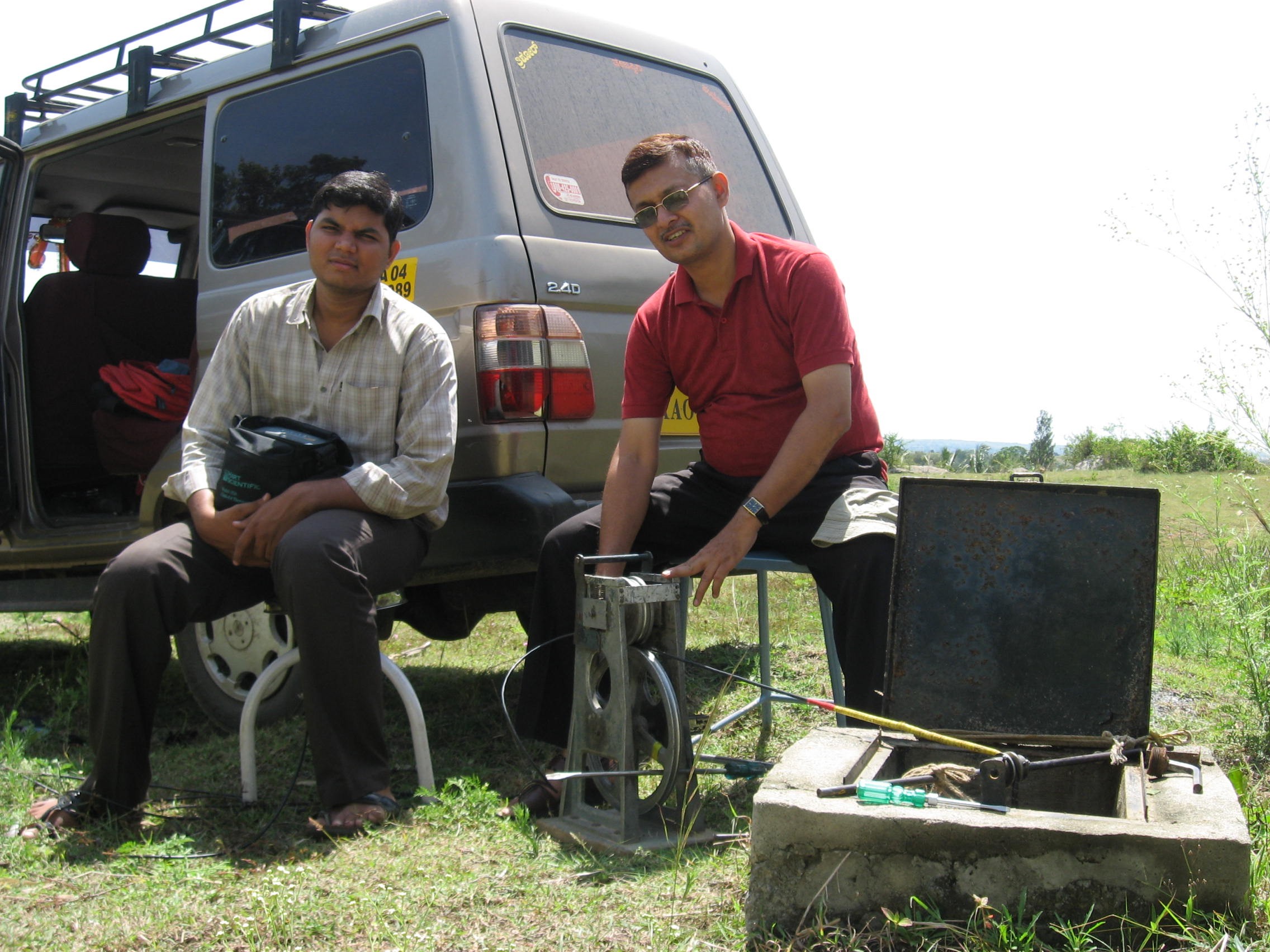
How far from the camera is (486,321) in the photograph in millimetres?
3377

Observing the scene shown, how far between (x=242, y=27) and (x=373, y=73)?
92 centimetres

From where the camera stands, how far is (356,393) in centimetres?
335

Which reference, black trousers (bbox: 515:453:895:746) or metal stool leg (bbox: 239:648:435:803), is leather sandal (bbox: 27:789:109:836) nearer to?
metal stool leg (bbox: 239:648:435:803)

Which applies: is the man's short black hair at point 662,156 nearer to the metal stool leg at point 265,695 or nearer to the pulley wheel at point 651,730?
the pulley wheel at point 651,730

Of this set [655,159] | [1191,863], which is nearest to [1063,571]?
[1191,863]

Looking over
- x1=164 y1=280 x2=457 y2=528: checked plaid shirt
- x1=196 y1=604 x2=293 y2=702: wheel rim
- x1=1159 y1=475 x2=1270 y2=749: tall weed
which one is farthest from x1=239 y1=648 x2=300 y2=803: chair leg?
x1=1159 y1=475 x2=1270 y2=749: tall weed

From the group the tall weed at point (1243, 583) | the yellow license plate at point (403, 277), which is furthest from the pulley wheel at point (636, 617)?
the tall weed at point (1243, 583)

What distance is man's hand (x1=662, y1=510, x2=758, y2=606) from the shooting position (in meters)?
2.91

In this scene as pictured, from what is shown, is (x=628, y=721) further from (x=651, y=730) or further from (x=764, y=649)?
(x=764, y=649)

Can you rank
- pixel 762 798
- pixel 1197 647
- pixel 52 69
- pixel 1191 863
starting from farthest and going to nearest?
1. pixel 52 69
2. pixel 1197 647
3. pixel 762 798
4. pixel 1191 863

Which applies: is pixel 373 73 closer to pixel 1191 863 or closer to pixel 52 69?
pixel 52 69

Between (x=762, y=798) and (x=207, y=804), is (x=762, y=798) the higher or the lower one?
the higher one

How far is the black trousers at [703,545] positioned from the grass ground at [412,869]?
0.34 meters

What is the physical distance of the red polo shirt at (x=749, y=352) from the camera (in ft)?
10.4
